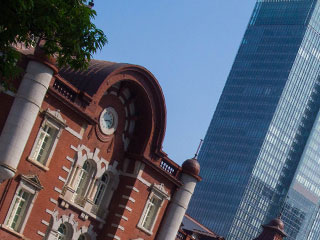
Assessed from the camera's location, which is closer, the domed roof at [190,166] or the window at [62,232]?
the window at [62,232]

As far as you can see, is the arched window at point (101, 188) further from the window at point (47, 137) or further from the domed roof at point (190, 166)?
the domed roof at point (190, 166)

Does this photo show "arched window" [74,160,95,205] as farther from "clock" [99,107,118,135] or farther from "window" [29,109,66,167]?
"window" [29,109,66,167]

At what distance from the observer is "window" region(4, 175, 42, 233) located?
41469 mm

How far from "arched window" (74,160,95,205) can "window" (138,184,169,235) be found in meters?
4.24

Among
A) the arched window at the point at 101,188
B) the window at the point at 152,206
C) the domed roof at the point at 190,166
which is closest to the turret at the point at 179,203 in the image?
the domed roof at the point at 190,166

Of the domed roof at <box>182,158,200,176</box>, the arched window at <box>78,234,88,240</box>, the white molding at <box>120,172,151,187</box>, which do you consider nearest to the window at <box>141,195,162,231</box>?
the white molding at <box>120,172,151,187</box>

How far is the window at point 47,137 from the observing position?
42531mm

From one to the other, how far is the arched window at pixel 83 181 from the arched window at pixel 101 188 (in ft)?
2.95

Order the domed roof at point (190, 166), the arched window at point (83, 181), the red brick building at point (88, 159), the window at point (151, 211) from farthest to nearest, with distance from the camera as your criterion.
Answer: the domed roof at point (190, 166)
the window at point (151, 211)
the arched window at point (83, 181)
the red brick building at point (88, 159)

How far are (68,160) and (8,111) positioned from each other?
558 centimetres

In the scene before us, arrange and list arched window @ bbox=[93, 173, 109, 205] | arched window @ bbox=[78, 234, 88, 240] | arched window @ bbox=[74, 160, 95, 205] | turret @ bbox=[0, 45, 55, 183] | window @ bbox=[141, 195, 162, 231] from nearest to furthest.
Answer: turret @ bbox=[0, 45, 55, 183] → arched window @ bbox=[74, 160, 95, 205] → arched window @ bbox=[78, 234, 88, 240] → arched window @ bbox=[93, 173, 109, 205] → window @ bbox=[141, 195, 162, 231]

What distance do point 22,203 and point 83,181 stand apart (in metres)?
Answer: 5.67

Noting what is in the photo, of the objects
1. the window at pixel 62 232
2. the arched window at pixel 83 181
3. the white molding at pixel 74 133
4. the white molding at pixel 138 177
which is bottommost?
the window at pixel 62 232

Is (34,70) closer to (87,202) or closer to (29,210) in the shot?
(29,210)
